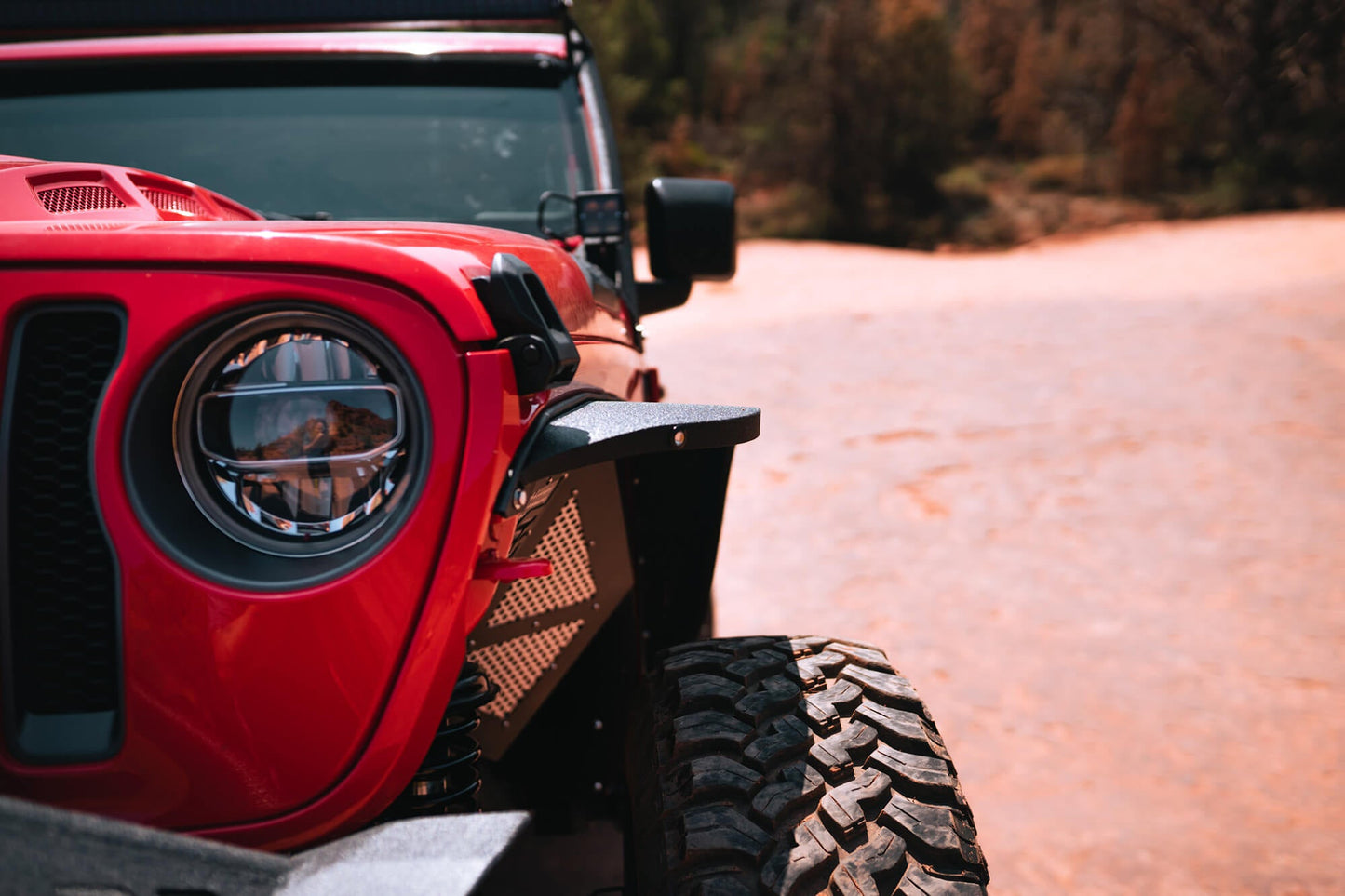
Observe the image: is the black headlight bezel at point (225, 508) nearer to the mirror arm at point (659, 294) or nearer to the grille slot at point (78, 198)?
the grille slot at point (78, 198)

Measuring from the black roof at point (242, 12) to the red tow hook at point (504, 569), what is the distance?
6.63ft

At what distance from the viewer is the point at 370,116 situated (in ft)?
8.84

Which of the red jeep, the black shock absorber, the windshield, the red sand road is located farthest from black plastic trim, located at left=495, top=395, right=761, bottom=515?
the red sand road

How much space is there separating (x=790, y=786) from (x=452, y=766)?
0.46 metres

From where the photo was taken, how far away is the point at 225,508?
112cm

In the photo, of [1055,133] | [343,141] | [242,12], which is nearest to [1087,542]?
[343,141]

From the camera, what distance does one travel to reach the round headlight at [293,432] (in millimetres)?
1108

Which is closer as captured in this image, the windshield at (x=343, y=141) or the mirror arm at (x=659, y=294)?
the windshield at (x=343, y=141)

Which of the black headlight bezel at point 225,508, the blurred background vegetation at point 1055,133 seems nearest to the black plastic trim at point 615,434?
the black headlight bezel at point 225,508

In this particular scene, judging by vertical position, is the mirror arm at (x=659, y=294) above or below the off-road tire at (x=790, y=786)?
above

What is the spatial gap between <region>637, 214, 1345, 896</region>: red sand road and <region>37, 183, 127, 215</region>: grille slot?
2.74 meters

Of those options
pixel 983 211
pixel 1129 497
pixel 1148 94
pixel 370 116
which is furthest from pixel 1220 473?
pixel 1148 94

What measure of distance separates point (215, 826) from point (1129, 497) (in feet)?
19.8

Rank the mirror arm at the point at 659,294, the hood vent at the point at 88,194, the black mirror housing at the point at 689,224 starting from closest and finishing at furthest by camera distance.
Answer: the hood vent at the point at 88,194
the black mirror housing at the point at 689,224
the mirror arm at the point at 659,294
